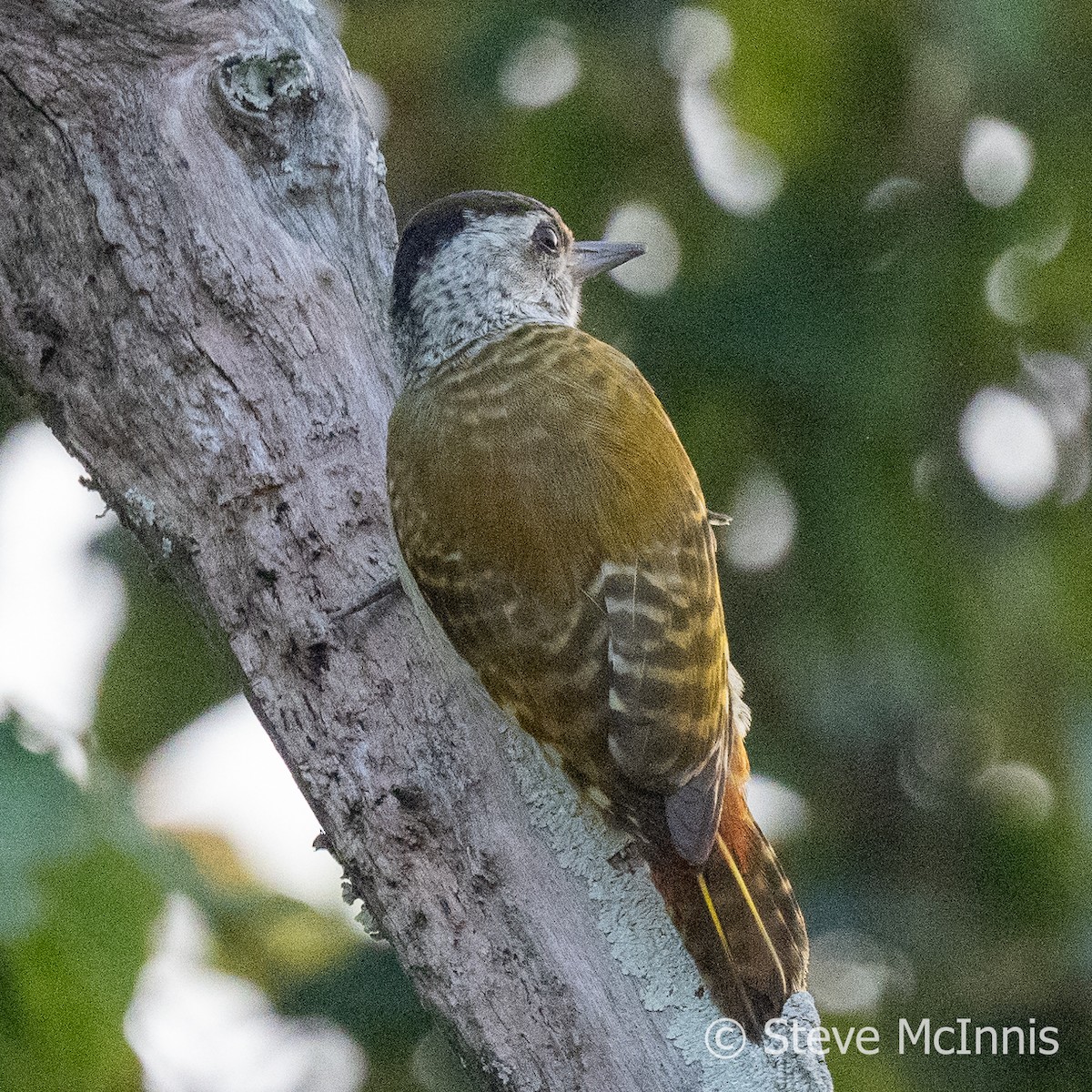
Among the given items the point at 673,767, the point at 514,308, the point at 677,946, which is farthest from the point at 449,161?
the point at 677,946

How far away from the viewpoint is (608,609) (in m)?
2.52

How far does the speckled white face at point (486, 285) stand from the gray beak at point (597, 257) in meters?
0.02

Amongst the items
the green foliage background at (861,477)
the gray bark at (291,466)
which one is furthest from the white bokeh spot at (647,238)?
the gray bark at (291,466)

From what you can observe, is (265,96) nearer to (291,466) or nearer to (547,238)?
(291,466)

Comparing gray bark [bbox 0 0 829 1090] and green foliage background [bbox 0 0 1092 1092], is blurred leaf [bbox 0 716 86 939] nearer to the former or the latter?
gray bark [bbox 0 0 829 1090]

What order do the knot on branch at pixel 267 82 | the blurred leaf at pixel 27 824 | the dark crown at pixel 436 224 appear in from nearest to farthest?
the blurred leaf at pixel 27 824
the knot on branch at pixel 267 82
the dark crown at pixel 436 224

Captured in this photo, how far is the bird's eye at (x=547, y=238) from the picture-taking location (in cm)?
342

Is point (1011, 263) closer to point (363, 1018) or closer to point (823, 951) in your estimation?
point (823, 951)

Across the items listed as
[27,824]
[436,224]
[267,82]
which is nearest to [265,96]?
[267,82]

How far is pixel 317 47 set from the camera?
2801 mm

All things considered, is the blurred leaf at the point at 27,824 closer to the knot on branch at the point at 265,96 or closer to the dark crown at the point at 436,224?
the knot on branch at the point at 265,96

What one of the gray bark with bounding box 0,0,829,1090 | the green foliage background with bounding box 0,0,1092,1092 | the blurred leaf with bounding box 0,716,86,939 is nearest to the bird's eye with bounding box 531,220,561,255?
the green foliage background with bounding box 0,0,1092,1092

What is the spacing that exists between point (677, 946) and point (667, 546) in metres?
0.70

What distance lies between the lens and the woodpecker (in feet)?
7.96
